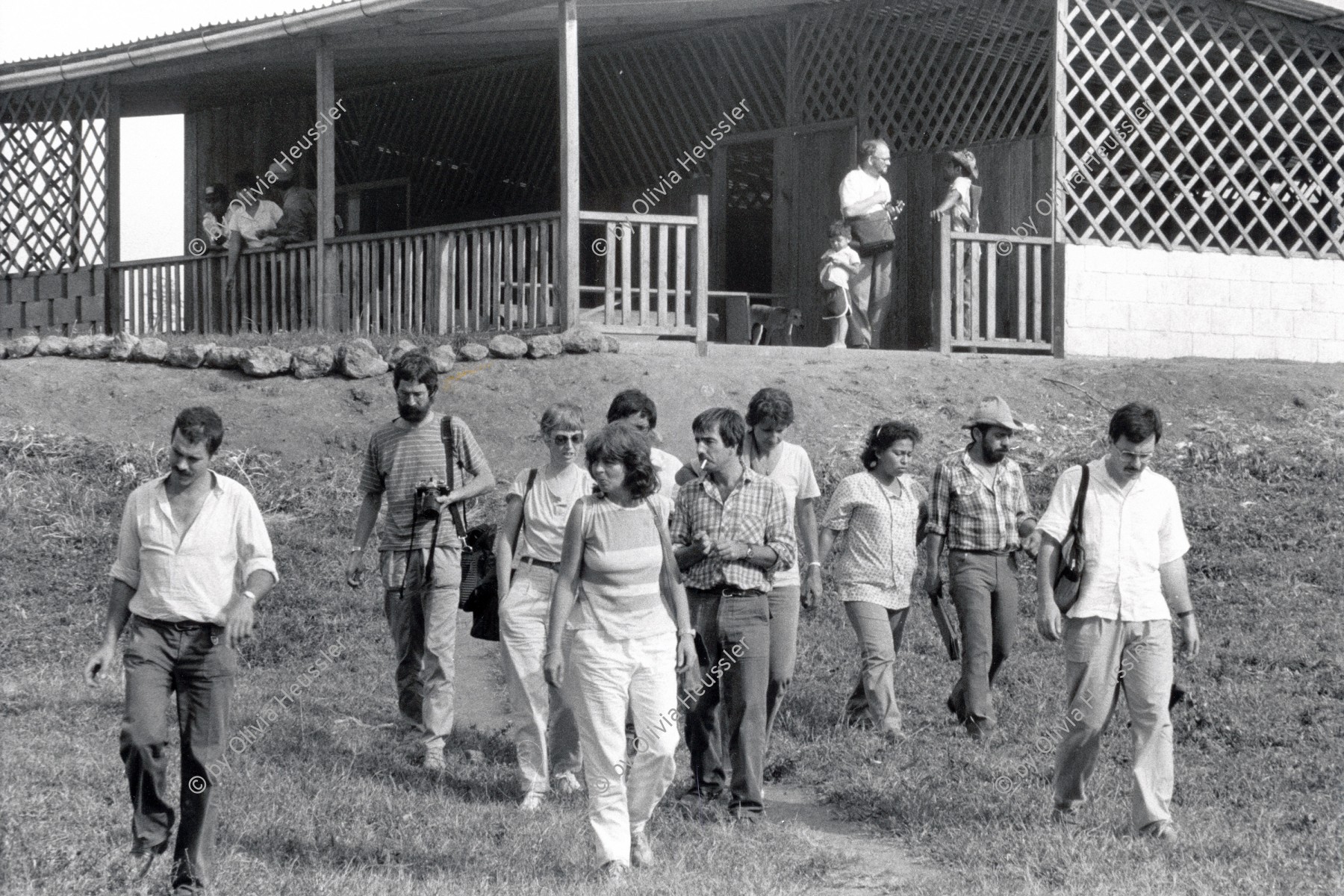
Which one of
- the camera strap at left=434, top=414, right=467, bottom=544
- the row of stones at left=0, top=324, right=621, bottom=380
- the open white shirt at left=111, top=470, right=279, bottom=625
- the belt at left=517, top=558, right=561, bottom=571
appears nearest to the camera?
the open white shirt at left=111, top=470, right=279, bottom=625

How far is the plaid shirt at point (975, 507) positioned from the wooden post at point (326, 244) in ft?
28.4

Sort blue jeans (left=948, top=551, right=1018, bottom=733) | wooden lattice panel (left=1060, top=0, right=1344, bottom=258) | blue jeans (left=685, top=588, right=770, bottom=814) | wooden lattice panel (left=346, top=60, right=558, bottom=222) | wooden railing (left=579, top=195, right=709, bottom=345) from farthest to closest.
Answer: wooden lattice panel (left=346, top=60, right=558, bottom=222) < wooden lattice panel (left=1060, top=0, right=1344, bottom=258) < wooden railing (left=579, top=195, right=709, bottom=345) < blue jeans (left=948, top=551, right=1018, bottom=733) < blue jeans (left=685, top=588, right=770, bottom=814)

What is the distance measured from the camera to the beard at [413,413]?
324 inches

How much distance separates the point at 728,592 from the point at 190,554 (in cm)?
227

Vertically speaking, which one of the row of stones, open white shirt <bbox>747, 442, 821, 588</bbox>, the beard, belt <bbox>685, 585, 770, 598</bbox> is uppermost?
the row of stones

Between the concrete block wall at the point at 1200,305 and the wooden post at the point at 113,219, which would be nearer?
the concrete block wall at the point at 1200,305

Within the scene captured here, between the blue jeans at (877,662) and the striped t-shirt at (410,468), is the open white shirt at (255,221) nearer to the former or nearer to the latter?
the striped t-shirt at (410,468)

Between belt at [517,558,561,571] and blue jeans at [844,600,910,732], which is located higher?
belt at [517,558,561,571]

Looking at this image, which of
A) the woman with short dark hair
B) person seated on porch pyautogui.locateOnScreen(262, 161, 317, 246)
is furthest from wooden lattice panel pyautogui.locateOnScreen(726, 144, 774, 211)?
the woman with short dark hair

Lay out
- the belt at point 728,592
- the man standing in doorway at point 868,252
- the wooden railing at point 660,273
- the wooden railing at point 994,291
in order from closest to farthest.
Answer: the belt at point 728,592 → the wooden railing at point 660,273 → the wooden railing at point 994,291 → the man standing in doorway at point 868,252

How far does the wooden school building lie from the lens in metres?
15.3

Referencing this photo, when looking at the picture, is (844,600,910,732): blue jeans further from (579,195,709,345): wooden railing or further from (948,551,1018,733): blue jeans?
(579,195,709,345): wooden railing

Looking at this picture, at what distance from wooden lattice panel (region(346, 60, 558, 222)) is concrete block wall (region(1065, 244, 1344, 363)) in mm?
6225

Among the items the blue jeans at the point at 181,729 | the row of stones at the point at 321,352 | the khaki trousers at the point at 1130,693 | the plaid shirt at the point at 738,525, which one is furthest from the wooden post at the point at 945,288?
the blue jeans at the point at 181,729
